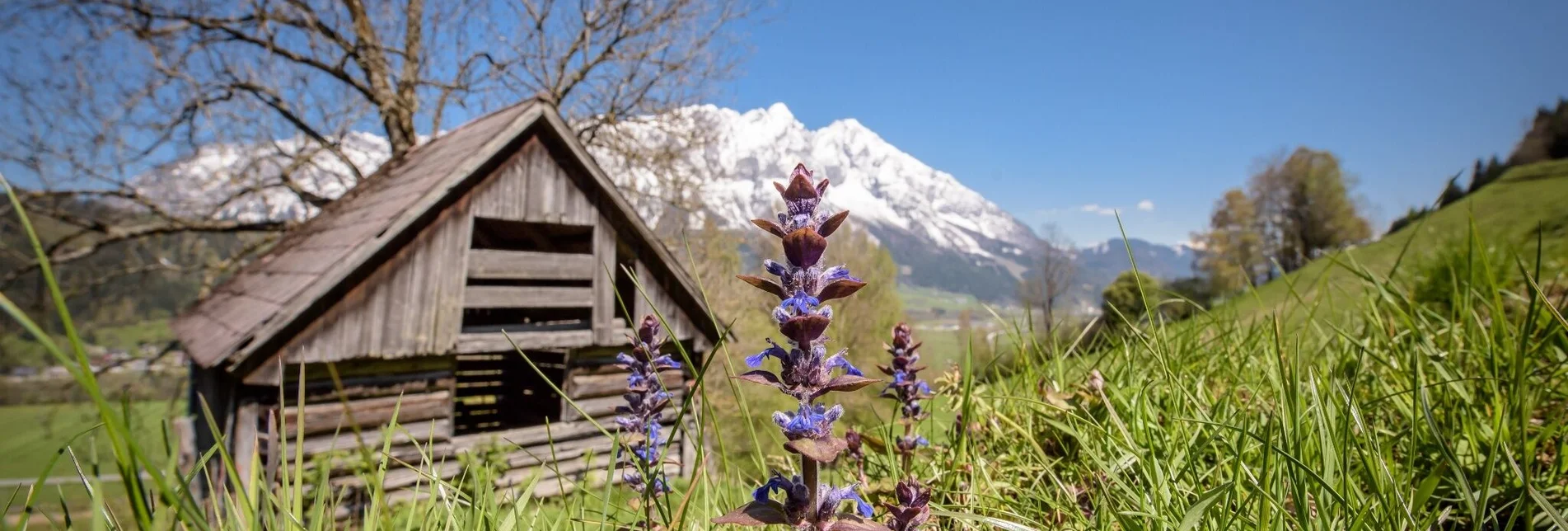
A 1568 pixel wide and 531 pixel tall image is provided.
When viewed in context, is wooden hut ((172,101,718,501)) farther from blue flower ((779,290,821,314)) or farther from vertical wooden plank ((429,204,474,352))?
blue flower ((779,290,821,314))

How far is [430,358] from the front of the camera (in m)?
8.38

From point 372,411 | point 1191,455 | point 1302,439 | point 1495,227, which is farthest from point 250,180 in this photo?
point 1495,227

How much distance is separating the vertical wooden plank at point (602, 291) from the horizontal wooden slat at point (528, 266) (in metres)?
0.11

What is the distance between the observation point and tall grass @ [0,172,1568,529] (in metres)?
1.15

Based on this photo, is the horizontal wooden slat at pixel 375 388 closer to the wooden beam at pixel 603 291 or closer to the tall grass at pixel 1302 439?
the wooden beam at pixel 603 291

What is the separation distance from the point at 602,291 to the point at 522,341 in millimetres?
1278

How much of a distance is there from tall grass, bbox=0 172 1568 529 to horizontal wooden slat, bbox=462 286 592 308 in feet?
21.4

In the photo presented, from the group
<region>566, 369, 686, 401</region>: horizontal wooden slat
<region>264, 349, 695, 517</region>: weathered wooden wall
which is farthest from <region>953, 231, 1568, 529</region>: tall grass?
<region>566, 369, 686, 401</region>: horizontal wooden slat

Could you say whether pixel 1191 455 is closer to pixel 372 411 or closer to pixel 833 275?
pixel 833 275

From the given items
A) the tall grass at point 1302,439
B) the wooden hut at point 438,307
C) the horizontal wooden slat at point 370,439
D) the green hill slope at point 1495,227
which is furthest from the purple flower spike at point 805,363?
the horizontal wooden slat at point 370,439

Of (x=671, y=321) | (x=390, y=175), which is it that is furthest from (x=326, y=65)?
(x=671, y=321)

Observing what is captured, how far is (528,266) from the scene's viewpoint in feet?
29.0

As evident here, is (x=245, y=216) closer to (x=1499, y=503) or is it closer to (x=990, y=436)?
(x=990, y=436)

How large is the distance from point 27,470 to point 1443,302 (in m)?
87.7
